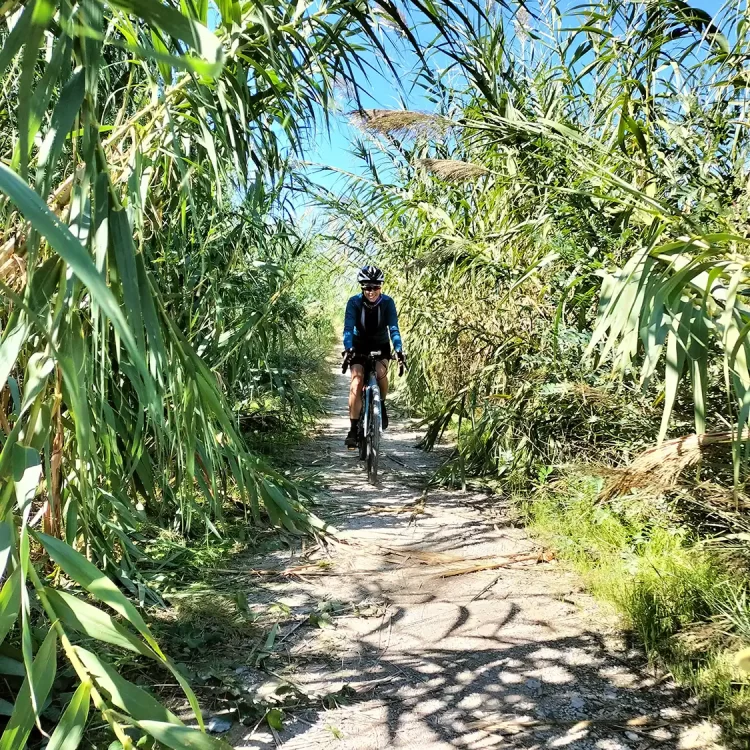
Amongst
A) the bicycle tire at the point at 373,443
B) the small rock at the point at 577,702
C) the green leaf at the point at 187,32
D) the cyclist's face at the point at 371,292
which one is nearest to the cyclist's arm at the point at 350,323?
the cyclist's face at the point at 371,292

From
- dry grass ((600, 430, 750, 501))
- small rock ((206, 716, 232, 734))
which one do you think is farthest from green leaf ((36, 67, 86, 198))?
dry grass ((600, 430, 750, 501))

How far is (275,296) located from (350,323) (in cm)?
180

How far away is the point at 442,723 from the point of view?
6.64ft

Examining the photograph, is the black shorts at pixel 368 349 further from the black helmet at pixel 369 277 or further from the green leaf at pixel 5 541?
the green leaf at pixel 5 541

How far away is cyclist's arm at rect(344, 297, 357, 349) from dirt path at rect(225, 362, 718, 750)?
1.96 m

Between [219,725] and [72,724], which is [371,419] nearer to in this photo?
[219,725]

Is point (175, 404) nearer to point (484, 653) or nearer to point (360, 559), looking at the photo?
point (484, 653)

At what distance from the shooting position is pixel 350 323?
547cm

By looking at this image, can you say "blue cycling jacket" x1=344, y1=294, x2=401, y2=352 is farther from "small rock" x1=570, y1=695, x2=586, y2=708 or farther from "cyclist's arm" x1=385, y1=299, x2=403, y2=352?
"small rock" x1=570, y1=695, x2=586, y2=708

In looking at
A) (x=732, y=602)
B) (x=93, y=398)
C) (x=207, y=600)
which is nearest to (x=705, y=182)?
(x=732, y=602)

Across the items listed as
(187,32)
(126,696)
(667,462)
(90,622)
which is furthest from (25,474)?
(667,462)

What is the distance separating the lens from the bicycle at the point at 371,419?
5.08 m

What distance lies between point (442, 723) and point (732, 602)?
1121mm

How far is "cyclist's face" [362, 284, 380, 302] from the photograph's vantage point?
17.7 ft
